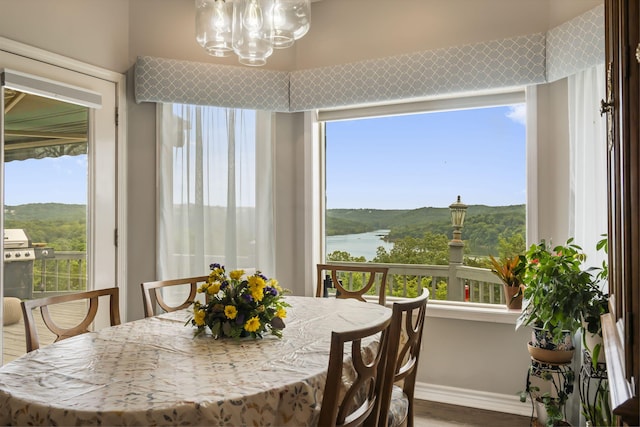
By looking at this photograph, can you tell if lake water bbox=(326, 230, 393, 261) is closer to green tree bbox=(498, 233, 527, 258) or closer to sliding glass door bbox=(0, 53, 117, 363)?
green tree bbox=(498, 233, 527, 258)

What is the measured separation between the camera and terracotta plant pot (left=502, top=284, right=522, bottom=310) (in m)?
3.23

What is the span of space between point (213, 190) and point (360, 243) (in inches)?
47.8

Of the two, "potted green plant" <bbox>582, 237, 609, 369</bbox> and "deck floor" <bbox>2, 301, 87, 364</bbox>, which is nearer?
"potted green plant" <bbox>582, 237, 609, 369</bbox>

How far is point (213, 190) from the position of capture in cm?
379

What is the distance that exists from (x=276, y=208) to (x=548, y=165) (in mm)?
1964

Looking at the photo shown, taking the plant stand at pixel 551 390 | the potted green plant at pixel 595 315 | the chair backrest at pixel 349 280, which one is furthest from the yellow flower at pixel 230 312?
the plant stand at pixel 551 390

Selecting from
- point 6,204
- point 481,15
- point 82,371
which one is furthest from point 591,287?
point 6,204

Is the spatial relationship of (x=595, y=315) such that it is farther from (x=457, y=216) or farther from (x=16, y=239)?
(x=16, y=239)

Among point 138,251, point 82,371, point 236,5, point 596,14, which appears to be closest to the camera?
point 82,371

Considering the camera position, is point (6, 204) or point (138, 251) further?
point (138, 251)

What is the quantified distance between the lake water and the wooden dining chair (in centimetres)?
A: 175

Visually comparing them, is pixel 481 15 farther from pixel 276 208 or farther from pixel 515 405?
pixel 515 405

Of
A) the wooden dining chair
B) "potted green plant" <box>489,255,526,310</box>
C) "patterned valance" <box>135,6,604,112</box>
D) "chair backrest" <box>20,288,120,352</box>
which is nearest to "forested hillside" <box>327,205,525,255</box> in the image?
"potted green plant" <box>489,255,526,310</box>

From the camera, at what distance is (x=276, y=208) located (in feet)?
13.0
